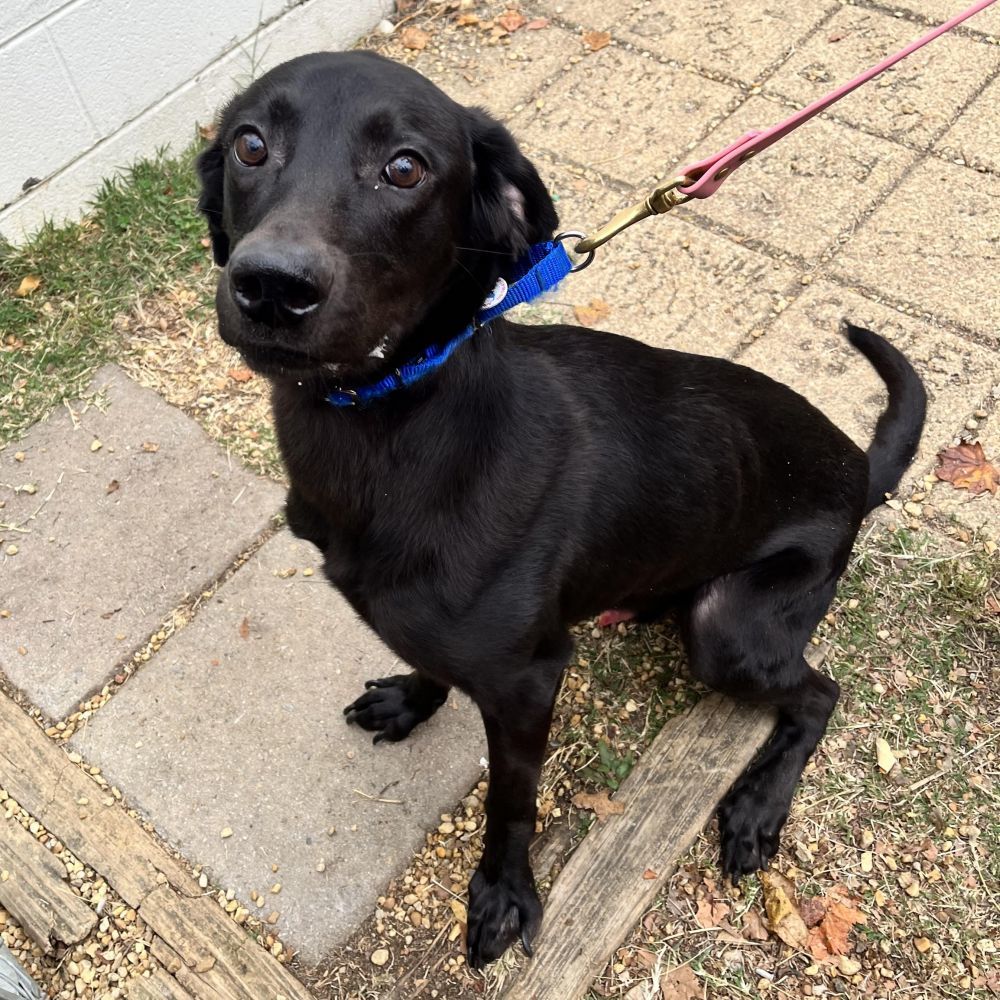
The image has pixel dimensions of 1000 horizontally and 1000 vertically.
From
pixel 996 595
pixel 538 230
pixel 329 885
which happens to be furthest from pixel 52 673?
pixel 996 595

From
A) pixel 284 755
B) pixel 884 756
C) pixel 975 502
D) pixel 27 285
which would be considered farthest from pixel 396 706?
pixel 27 285

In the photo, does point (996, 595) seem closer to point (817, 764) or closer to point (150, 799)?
point (817, 764)

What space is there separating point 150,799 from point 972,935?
2.22m

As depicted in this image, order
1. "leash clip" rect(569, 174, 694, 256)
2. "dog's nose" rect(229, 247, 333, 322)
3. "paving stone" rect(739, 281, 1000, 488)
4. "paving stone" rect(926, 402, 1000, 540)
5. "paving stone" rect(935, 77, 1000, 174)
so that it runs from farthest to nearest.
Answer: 1. "paving stone" rect(935, 77, 1000, 174)
2. "paving stone" rect(739, 281, 1000, 488)
3. "paving stone" rect(926, 402, 1000, 540)
4. "leash clip" rect(569, 174, 694, 256)
5. "dog's nose" rect(229, 247, 333, 322)

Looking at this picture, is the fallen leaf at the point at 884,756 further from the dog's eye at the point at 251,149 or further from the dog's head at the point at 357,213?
the dog's eye at the point at 251,149

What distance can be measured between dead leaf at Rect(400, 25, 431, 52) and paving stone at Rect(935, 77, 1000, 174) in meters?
2.49

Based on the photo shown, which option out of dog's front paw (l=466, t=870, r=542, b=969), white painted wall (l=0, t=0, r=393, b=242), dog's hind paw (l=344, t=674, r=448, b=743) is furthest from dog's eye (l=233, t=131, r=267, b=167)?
white painted wall (l=0, t=0, r=393, b=242)

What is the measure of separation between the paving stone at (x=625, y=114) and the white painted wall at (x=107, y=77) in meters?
1.31

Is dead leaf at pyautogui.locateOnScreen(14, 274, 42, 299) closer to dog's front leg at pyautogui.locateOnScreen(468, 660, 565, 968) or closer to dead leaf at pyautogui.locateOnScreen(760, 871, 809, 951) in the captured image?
dog's front leg at pyautogui.locateOnScreen(468, 660, 565, 968)

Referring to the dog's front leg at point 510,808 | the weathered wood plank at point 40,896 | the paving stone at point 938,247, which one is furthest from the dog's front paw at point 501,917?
the paving stone at point 938,247

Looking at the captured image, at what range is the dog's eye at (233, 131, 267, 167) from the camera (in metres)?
1.75

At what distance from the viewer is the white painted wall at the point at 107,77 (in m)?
3.75

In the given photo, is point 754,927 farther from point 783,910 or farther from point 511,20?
point 511,20

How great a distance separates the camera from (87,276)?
394 centimetres
